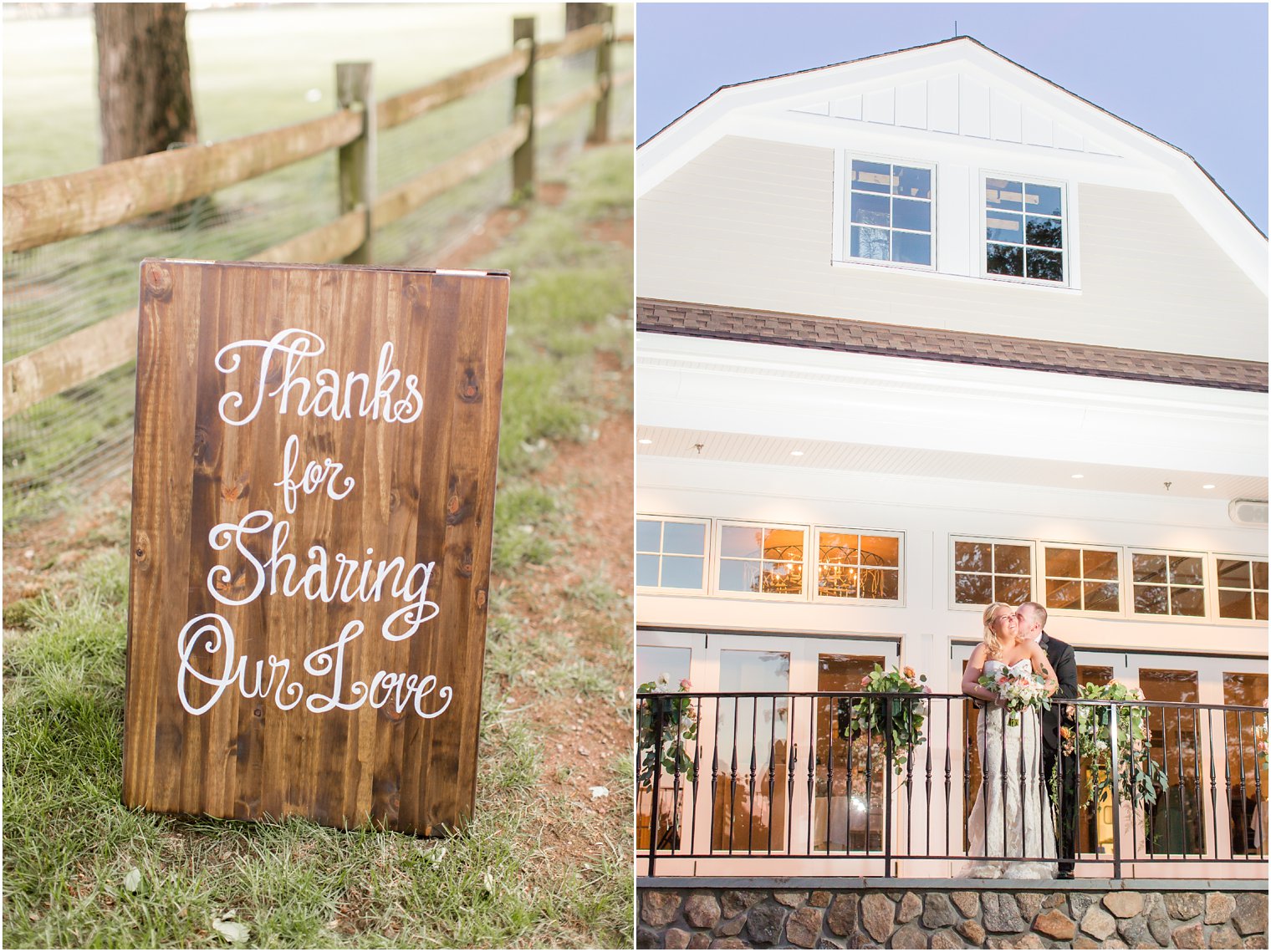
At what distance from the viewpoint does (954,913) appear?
2.96 m

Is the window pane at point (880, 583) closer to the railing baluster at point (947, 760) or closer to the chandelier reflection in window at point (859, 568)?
the chandelier reflection in window at point (859, 568)

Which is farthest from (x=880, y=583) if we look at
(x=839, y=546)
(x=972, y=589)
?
(x=972, y=589)

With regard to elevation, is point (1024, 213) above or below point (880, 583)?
above

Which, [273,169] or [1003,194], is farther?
[273,169]

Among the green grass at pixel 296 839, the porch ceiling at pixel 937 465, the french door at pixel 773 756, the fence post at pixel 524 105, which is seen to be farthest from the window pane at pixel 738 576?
the fence post at pixel 524 105

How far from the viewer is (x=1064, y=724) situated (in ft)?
10.6

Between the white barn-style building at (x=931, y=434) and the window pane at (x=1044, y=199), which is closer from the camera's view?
the white barn-style building at (x=931, y=434)

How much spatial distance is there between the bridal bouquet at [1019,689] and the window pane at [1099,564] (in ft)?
1.43

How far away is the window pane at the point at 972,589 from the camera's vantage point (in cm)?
315

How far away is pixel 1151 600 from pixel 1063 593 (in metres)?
0.34

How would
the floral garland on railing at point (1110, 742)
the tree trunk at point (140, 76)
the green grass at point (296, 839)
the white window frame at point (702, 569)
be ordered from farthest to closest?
the tree trunk at point (140, 76)
the floral garland on railing at point (1110, 742)
the white window frame at point (702, 569)
the green grass at point (296, 839)

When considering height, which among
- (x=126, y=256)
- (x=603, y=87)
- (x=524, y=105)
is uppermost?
(x=603, y=87)

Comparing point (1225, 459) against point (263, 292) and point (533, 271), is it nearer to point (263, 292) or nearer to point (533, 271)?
point (263, 292)

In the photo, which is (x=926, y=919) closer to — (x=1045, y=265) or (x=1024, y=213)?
(x=1045, y=265)
